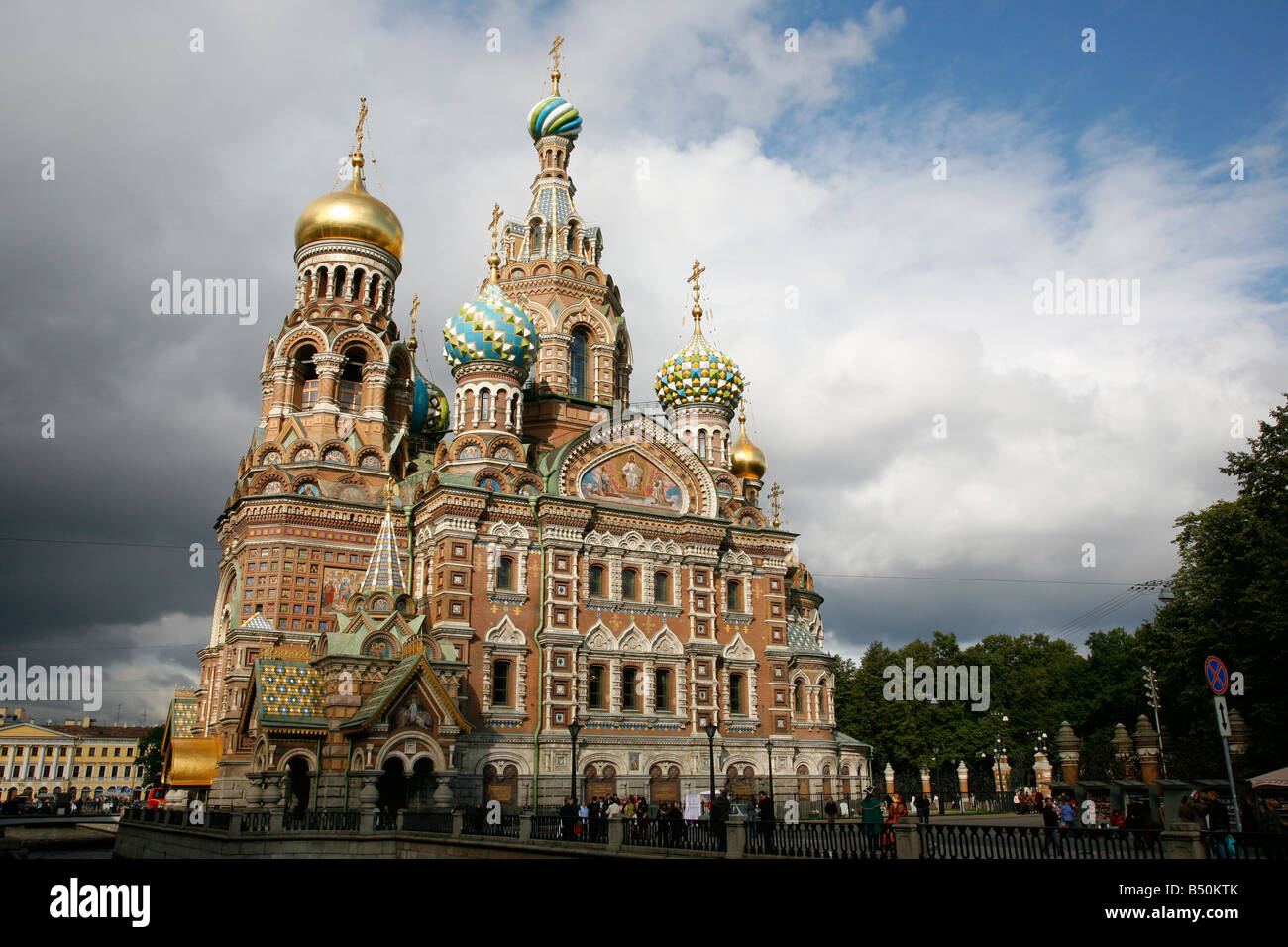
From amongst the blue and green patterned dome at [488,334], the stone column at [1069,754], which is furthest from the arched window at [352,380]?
the stone column at [1069,754]

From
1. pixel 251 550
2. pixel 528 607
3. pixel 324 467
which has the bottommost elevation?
pixel 528 607

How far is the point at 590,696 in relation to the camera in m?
30.6

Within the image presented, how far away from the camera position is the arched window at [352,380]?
35219 mm

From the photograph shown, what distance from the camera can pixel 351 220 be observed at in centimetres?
3569

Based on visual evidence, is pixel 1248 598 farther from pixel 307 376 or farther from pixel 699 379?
pixel 307 376

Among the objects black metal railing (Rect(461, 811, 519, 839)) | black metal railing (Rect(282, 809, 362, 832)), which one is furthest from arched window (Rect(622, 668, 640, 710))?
black metal railing (Rect(282, 809, 362, 832))

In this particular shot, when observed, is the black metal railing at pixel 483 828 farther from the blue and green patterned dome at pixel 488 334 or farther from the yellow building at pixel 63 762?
the yellow building at pixel 63 762

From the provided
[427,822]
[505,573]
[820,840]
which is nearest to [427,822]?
[427,822]

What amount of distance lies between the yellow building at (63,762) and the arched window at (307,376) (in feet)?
210

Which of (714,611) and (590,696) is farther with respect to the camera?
(714,611)
